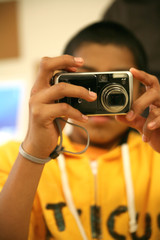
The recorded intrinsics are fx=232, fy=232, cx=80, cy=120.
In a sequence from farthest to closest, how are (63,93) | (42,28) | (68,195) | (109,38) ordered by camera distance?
(42,28), (109,38), (68,195), (63,93)

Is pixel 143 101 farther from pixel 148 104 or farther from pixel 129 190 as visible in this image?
pixel 129 190

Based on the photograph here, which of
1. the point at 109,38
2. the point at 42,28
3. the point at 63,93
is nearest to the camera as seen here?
the point at 63,93

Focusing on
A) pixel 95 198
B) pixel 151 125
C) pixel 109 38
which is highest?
pixel 109 38

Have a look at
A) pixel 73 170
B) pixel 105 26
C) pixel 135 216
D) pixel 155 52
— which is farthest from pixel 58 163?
pixel 155 52

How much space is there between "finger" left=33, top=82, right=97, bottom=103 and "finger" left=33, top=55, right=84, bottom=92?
0.05ft

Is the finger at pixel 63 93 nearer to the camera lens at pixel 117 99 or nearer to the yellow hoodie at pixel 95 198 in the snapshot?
the camera lens at pixel 117 99

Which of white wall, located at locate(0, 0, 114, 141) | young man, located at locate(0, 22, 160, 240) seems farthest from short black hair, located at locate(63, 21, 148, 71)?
white wall, located at locate(0, 0, 114, 141)

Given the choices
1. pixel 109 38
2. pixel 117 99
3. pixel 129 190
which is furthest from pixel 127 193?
pixel 109 38

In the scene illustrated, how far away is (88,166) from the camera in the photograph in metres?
0.50

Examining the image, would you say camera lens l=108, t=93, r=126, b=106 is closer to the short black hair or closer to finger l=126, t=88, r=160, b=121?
finger l=126, t=88, r=160, b=121

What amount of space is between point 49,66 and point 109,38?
29 centimetres

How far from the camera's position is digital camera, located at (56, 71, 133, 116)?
34cm

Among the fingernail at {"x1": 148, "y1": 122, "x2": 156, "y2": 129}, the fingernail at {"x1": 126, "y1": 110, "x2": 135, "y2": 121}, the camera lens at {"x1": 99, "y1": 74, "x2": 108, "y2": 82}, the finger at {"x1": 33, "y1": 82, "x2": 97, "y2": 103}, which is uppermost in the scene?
the camera lens at {"x1": 99, "y1": 74, "x2": 108, "y2": 82}

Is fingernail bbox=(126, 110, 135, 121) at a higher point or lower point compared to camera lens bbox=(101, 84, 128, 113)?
lower
